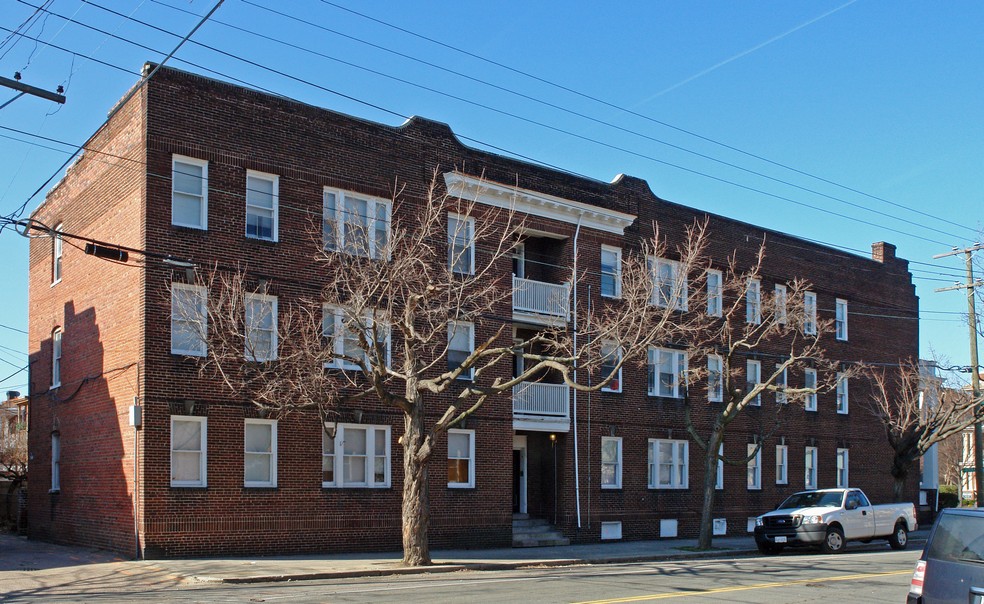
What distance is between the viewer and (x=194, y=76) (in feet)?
73.8

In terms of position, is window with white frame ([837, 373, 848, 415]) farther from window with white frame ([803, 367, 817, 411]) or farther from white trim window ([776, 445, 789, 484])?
white trim window ([776, 445, 789, 484])

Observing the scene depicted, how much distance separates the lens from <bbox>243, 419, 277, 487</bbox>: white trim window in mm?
22969

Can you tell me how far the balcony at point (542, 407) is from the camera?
28.5 m

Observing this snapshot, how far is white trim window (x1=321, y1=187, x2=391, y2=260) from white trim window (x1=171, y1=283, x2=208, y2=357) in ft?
11.3

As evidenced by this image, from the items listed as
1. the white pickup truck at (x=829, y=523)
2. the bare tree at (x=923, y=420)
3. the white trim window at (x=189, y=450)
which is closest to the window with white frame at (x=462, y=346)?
the white trim window at (x=189, y=450)

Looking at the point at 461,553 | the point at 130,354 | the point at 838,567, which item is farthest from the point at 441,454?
the point at 838,567

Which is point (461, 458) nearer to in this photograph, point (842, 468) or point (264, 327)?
point (264, 327)

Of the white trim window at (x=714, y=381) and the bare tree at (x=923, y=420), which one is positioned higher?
the white trim window at (x=714, y=381)

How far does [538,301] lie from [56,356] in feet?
43.7

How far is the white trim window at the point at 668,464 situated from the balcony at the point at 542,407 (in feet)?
13.8

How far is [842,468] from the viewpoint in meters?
39.5

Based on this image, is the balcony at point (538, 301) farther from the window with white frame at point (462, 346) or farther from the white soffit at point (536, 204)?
the white soffit at point (536, 204)

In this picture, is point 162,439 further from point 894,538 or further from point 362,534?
point 894,538

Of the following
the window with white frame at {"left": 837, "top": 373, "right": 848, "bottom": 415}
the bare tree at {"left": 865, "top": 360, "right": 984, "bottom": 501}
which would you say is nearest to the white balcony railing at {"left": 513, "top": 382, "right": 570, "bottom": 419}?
the bare tree at {"left": 865, "top": 360, "right": 984, "bottom": 501}
